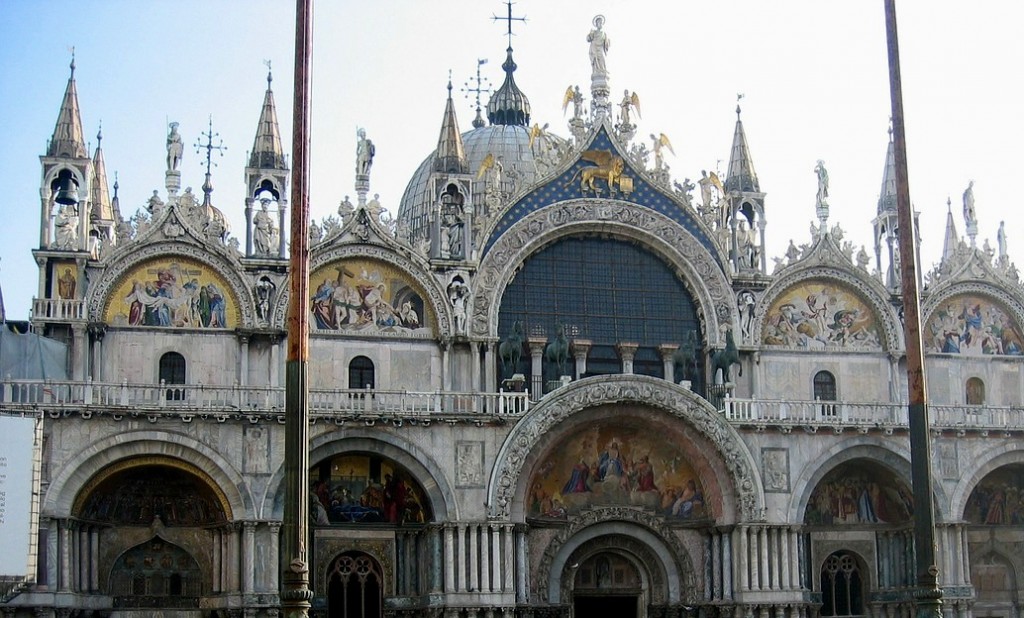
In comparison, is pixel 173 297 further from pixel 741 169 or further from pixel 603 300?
pixel 741 169

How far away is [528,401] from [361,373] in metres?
4.77

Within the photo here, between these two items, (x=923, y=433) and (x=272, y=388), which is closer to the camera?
(x=923, y=433)

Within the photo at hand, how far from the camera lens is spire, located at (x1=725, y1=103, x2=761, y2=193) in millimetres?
47875

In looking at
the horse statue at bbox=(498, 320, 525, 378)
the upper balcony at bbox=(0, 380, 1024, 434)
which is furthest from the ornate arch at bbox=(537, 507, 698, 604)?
the horse statue at bbox=(498, 320, 525, 378)

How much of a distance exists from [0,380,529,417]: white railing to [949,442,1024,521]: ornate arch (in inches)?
493

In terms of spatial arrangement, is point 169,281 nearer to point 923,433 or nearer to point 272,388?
point 272,388

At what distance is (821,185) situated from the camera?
48250 millimetres

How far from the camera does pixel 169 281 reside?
4341cm

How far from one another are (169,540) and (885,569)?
20111 mm

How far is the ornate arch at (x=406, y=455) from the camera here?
137 ft

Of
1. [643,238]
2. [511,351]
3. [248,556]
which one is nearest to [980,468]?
[643,238]

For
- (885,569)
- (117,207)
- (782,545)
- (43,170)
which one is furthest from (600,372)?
(117,207)

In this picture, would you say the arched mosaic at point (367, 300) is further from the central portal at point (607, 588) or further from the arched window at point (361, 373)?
the central portal at point (607, 588)

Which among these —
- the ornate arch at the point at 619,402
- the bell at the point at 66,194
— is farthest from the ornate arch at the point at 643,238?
the bell at the point at 66,194
